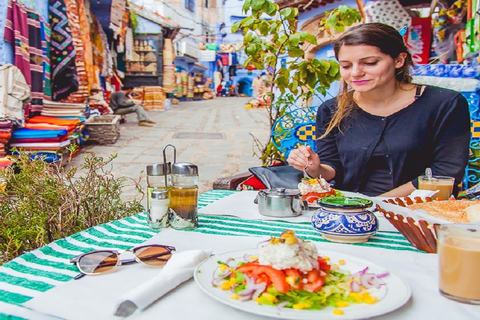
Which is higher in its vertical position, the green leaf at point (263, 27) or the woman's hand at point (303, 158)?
the green leaf at point (263, 27)

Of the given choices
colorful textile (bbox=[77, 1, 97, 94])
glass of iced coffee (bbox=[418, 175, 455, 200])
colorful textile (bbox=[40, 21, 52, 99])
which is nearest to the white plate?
glass of iced coffee (bbox=[418, 175, 455, 200])

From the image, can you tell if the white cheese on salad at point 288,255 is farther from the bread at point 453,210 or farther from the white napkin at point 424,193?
the white napkin at point 424,193

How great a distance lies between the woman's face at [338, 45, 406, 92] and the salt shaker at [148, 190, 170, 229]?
1338 millimetres

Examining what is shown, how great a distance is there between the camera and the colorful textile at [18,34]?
6004mm

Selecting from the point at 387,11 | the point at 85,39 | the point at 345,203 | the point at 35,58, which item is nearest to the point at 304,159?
the point at 345,203

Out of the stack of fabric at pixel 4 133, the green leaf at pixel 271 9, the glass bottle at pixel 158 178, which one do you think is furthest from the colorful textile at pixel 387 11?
the glass bottle at pixel 158 178

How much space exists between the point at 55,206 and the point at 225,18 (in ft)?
121

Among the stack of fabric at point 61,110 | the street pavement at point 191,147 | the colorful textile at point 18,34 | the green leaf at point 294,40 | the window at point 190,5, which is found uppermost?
the window at point 190,5

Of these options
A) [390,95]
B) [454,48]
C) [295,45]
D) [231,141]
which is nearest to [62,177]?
[390,95]

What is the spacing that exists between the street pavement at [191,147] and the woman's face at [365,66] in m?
2.12

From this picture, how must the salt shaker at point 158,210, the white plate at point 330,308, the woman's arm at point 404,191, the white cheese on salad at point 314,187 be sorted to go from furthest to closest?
the woman's arm at point 404,191 → the white cheese on salad at point 314,187 → the salt shaker at point 158,210 → the white plate at point 330,308

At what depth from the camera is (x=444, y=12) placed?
680cm

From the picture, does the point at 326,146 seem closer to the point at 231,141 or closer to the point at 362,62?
the point at 362,62

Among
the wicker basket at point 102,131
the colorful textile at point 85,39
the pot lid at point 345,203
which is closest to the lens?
the pot lid at point 345,203
